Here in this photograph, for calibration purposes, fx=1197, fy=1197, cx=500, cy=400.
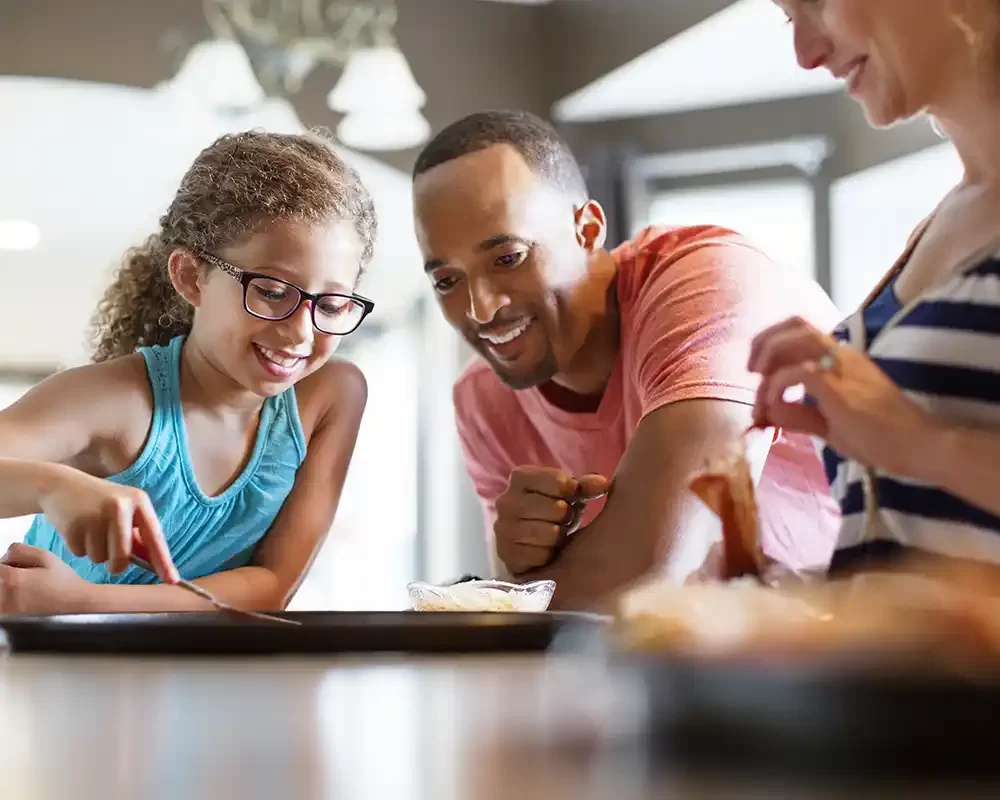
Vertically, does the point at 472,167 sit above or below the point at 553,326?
above

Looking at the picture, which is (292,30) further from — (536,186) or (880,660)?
(880,660)

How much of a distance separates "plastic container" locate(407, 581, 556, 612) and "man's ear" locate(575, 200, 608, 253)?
28.4 inches

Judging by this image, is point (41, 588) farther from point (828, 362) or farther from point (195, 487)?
point (828, 362)

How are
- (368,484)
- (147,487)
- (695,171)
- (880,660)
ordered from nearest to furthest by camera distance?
(880,660), (147,487), (695,171), (368,484)

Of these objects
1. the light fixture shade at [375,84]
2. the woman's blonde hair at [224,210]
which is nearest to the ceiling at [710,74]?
the light fixture shade at [375,84]

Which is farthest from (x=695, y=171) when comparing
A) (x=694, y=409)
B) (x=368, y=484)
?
(x=694, y=409)

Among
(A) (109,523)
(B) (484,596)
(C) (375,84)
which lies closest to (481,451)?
(B) (484,596)

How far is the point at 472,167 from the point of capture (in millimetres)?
1758

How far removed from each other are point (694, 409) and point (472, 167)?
0.56 metres

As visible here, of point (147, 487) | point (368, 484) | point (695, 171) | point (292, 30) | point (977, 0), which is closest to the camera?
point (977, 0)

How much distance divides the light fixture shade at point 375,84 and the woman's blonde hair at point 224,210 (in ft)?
7.27

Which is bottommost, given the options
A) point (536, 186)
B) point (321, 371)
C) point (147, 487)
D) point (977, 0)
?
point (147, 487)

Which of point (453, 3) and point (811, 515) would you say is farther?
point (453, 3)

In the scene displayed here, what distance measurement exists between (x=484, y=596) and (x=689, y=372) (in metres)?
0.41
